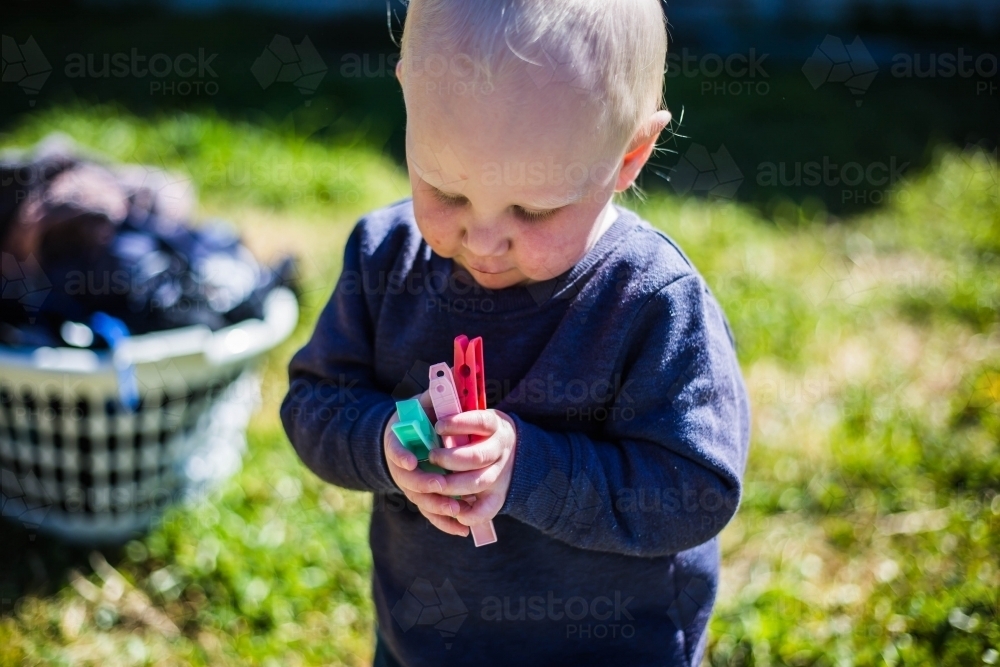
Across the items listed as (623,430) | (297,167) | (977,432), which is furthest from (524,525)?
(297,167)

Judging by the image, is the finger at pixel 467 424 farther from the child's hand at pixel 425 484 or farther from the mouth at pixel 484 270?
the mouth at pixel 484 270

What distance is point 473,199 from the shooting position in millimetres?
1090

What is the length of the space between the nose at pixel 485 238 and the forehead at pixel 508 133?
0.06 metres

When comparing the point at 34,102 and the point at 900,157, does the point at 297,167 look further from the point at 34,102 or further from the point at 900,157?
the point at 900,157

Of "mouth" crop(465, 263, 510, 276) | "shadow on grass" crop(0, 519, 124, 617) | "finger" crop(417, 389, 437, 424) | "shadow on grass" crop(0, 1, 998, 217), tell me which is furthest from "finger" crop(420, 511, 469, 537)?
"shadow on grass" crop(0, 1, 998, 217)

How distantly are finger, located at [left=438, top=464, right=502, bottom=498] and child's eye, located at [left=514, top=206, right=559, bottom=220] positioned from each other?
301 millimetres

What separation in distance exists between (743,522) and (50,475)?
1.66 meters

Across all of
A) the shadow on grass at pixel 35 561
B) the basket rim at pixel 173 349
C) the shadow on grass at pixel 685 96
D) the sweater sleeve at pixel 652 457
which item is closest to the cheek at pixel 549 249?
the sweater sleeve at pixel 652 457

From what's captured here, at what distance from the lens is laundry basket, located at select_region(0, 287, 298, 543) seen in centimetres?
198

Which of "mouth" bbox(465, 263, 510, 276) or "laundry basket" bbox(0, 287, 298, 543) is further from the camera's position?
"laundry basket" bbox(0, 287, 298, 543)

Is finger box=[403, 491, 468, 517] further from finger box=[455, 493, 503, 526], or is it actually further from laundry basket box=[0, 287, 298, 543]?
laundry basket box=[0, 287, 298, 543]

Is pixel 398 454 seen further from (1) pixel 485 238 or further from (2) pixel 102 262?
(2) pixel 102 262

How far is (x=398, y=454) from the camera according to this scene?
1.13m

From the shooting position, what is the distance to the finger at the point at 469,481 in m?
1.09
